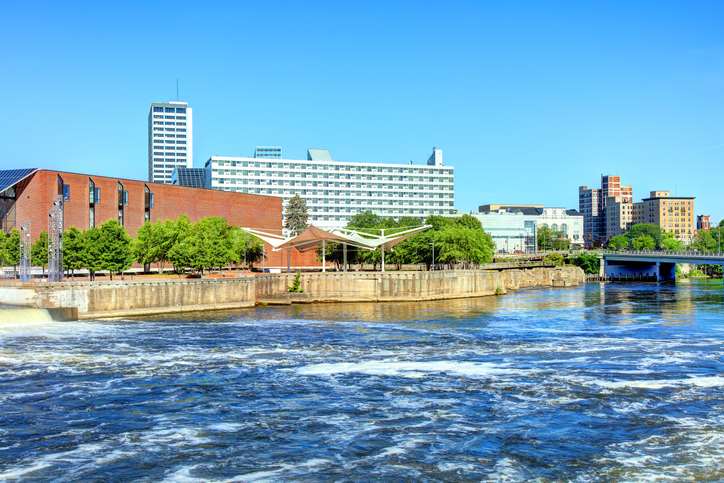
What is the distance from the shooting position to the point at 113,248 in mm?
79250

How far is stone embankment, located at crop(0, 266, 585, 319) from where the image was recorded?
64.8 metres

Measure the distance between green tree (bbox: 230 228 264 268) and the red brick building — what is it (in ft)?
16.1

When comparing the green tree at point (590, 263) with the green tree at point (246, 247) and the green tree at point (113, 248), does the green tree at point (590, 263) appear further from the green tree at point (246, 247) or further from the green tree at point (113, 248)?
the green tree at point (113, 248)

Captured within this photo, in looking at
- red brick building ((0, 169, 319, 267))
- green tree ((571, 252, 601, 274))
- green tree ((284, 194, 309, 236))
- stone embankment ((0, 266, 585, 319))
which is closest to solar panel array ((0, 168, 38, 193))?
red brick building ((0, 169, 319, 267))

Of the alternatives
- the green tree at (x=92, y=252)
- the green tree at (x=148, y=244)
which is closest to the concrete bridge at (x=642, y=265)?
the green tree at (x=148, y=244)

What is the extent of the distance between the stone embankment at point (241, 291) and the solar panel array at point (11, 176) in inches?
951

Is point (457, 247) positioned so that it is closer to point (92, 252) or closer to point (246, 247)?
point (246, 247)

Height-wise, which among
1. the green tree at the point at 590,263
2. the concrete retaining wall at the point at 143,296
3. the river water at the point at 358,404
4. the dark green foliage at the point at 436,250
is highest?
the dark green foliage at the point at 436,250

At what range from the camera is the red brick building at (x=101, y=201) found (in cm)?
8831

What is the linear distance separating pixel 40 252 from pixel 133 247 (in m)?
9.60

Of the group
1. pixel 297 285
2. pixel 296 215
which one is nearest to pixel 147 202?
pixel 297 285

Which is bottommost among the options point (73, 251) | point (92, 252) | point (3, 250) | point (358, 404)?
point (358, 404)

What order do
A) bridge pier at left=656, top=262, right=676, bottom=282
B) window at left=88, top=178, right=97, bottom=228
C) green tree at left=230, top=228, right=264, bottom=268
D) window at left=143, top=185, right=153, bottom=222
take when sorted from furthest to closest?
bridge pier at left=656, top=262, right=676, bottom=282
green tree at left=230, top=228, right=264, bottom=268
window at left=143, top=185, right=153, bottom=222
window at left=88, top=178, right=97, bottom=228

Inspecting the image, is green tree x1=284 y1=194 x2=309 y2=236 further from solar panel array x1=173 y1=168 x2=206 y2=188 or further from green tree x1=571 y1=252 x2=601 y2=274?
green tree x1=571 y1=252 x2=601 y2=274
